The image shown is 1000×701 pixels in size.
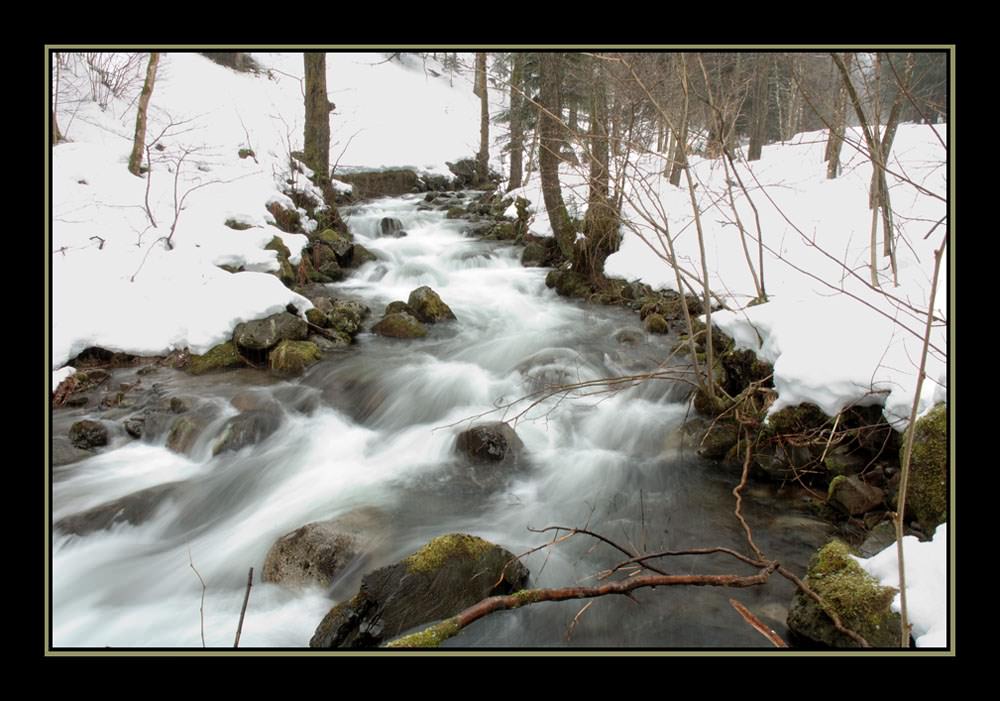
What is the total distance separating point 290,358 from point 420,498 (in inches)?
124

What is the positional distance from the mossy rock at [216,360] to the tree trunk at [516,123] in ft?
20.1

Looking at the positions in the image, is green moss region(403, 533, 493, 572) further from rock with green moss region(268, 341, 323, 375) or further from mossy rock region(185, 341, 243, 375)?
mossy rock region(185, 341, 243, 375)

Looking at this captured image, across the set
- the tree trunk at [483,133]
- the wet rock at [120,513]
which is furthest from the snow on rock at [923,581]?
the tree trunk at [483,133]

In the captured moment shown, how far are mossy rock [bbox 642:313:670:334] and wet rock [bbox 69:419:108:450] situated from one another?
6700mm

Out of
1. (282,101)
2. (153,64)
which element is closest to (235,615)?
(153,64)

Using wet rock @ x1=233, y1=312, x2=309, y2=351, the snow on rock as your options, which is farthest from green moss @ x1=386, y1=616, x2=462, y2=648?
wet rock @ x1=233, y1=312, x2=309, y2=351

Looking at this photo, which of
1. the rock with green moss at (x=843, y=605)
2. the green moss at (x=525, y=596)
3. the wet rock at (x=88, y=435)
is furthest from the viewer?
the wet rock at (x=88, y=435)

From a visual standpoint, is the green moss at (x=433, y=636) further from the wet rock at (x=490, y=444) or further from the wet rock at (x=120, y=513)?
the wet rock at (x=120, y=513)

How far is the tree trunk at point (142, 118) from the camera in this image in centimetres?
1016

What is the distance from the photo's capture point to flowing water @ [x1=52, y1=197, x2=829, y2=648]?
342cm

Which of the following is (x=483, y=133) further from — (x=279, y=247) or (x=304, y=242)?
(x=279, y=247)

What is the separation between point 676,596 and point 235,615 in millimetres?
2748

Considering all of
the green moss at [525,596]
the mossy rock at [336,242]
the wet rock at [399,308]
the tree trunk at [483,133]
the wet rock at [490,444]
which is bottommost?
the wet rock at [490,444]

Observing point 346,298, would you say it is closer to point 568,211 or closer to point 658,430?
point 568,211
